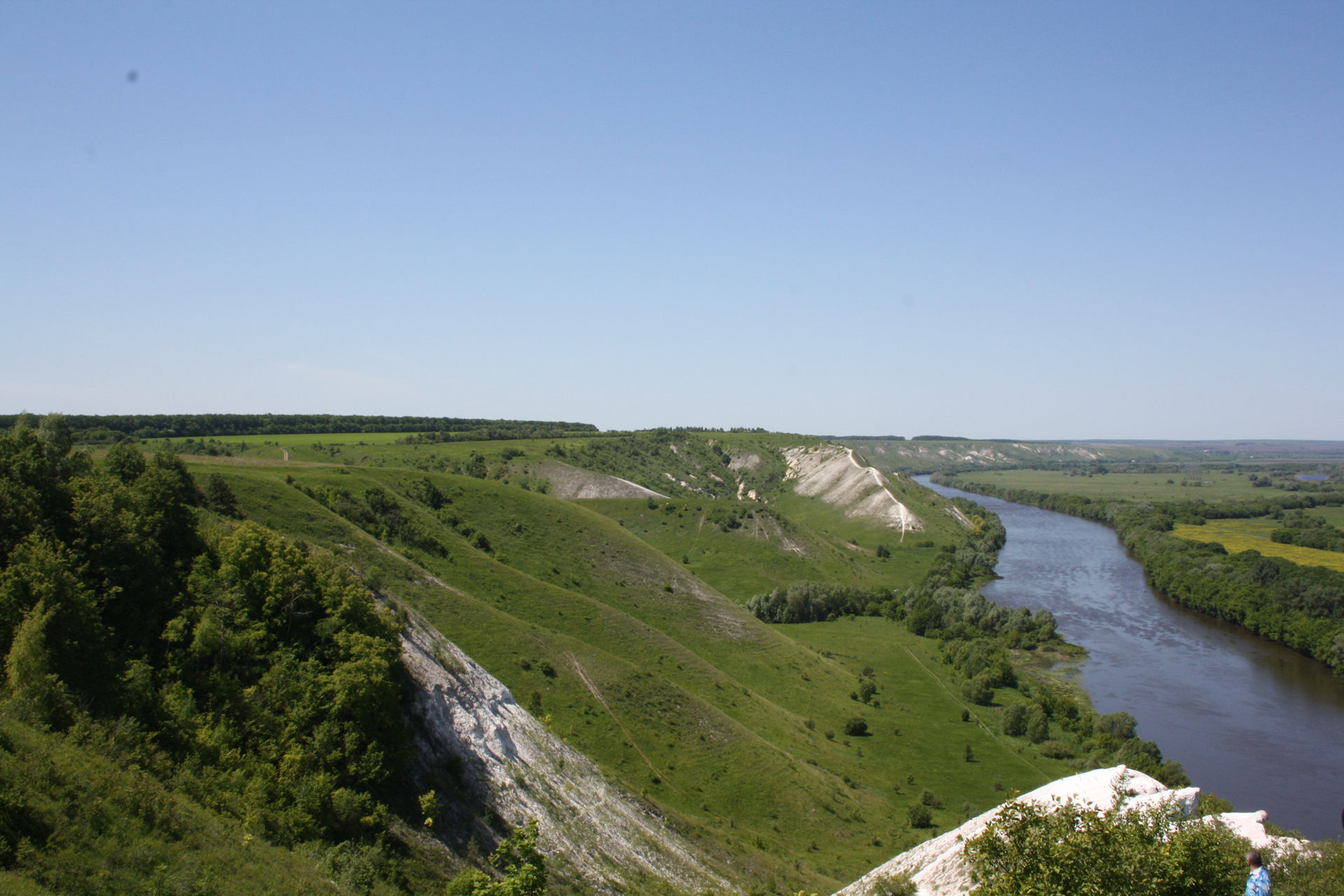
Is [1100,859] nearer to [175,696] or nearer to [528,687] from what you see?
[175,696]

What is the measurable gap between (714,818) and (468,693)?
14.4 meters

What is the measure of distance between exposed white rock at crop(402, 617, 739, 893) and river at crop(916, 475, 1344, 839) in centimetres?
3925

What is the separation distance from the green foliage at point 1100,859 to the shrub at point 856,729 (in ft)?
133

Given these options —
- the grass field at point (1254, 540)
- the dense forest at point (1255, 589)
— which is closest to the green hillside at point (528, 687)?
the dense forest at point (1255, 589)

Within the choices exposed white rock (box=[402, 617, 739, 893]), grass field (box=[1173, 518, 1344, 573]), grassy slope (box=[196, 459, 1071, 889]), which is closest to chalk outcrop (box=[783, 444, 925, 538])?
grass field (box=[1173, 518, 1344, 573])

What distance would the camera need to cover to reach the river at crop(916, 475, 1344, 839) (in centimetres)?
4812

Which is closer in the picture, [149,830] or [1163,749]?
[149,830]

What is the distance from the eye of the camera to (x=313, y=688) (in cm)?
2397

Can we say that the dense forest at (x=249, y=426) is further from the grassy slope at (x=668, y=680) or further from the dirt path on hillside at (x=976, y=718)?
the dirt path on hillside at (x=976, y=718)

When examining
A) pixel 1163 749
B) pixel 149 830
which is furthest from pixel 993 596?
pixel 149 830

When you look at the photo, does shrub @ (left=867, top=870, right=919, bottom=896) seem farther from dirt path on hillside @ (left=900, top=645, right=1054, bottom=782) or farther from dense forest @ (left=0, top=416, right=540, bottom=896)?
dirt path on hillside @ (left=900, top=645, right=1054, bottom=782)

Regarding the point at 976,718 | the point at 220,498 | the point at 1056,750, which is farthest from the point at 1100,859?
the point at 976,718

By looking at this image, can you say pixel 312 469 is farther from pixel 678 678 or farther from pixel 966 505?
pixel 966 505

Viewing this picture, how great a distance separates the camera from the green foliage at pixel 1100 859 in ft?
52.5
